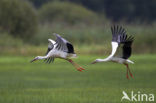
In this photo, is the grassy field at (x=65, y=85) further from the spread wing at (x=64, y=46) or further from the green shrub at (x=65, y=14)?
the green shrub at (x=65, y=14)

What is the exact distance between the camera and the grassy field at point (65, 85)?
11.3 m

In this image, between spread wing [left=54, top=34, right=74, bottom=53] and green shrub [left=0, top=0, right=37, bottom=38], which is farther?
green shrub [left=0, top=0, right=37, bottom=38]

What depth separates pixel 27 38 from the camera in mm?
34188

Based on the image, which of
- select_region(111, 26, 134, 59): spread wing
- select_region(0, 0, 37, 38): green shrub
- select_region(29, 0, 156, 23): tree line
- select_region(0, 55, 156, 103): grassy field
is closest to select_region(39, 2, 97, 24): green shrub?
select_region(0, 0, 37, 38): green shrub

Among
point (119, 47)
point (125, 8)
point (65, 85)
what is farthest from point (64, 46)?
point (125, 8)

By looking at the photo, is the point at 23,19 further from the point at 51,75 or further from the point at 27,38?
the point at 51,75

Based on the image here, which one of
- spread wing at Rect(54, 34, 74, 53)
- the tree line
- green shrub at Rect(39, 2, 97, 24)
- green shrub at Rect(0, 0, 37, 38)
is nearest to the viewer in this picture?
spread wing at Rect(54, 34, 74, 53)

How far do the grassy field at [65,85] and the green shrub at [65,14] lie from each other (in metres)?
18.5

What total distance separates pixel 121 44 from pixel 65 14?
105 feet

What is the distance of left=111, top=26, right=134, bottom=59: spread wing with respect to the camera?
11.4 metres

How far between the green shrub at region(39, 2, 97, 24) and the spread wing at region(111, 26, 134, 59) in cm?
3050

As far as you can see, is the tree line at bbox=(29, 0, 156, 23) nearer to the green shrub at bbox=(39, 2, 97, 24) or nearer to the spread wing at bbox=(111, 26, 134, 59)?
the green shrub at bbox=(39, 2, 97, 24)

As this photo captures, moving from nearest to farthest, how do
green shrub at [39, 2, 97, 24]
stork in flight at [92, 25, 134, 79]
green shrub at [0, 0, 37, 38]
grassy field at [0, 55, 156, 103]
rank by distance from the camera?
1. grassy field at [0, 55, 156, 103]
2. stork in flight at [92, 25, 134, 79]
3. green shrub at [0, 0, 37, 38]
4. green shrub at [39, 2, 97, 24]

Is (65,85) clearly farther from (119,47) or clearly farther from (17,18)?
(17,18)
